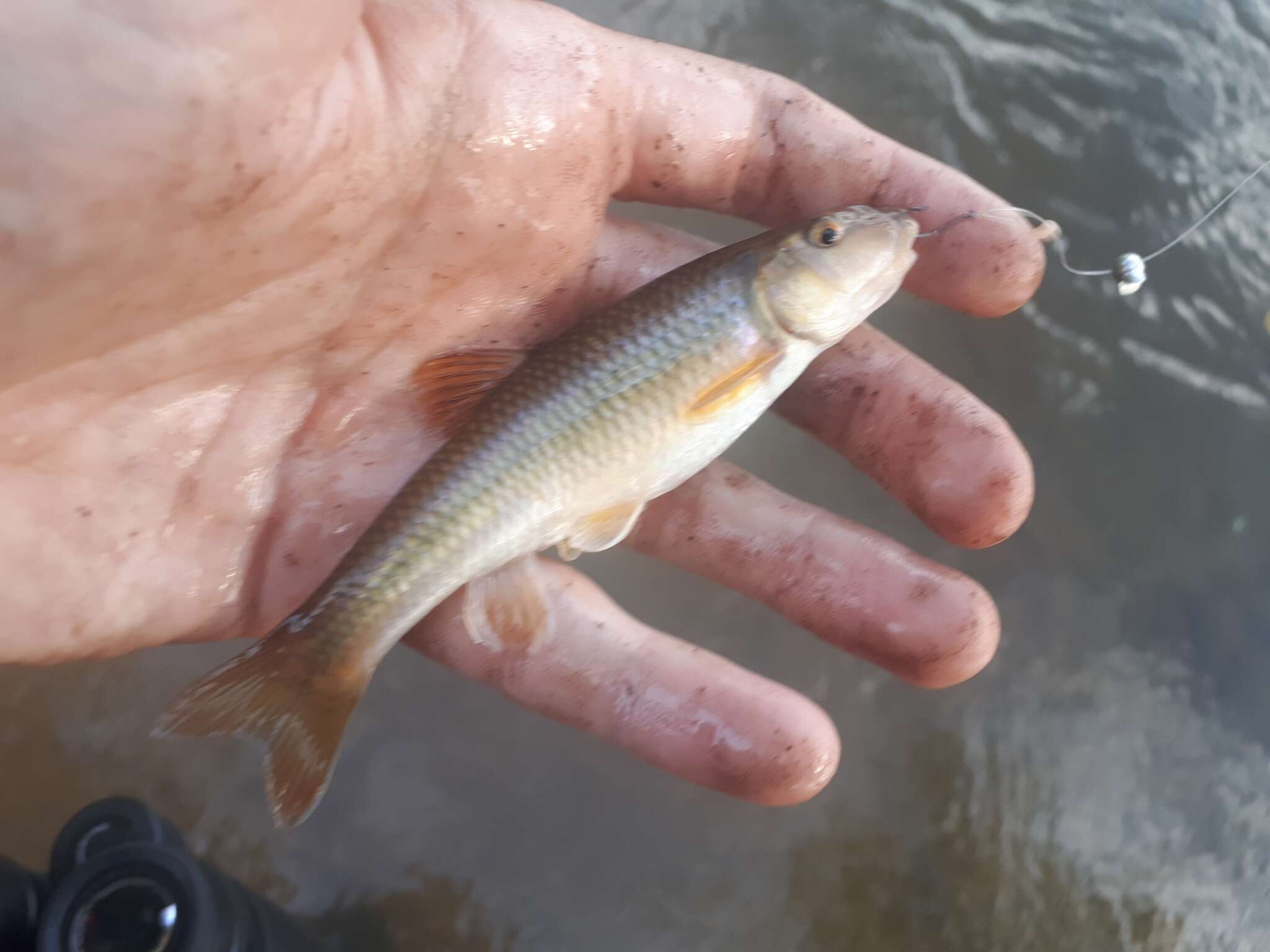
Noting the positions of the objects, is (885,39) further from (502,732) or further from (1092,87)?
(502,732)

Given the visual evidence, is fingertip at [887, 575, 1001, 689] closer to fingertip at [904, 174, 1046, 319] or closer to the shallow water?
fingertip at [904, 174, 1046, 319]

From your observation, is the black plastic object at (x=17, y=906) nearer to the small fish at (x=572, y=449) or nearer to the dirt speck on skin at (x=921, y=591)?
the small fish at (x=572, y=449)

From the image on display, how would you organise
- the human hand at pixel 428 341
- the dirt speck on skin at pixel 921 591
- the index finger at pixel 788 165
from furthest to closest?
the index finger at pixel 788 165 < the dirt speck on skin at pixel 921 591 < the human hand at pixel 428 341

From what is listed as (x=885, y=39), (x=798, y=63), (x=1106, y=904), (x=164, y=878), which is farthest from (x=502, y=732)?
(x=885, y=39)

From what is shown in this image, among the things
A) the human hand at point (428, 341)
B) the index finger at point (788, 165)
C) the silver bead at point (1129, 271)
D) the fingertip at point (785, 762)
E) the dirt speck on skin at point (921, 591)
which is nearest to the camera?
the human hand at point (428, 341)

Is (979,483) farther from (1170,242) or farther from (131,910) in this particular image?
(1170,242)

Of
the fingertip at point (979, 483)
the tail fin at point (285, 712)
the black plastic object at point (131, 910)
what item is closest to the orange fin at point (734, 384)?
the fingertip at point (979, 483)
